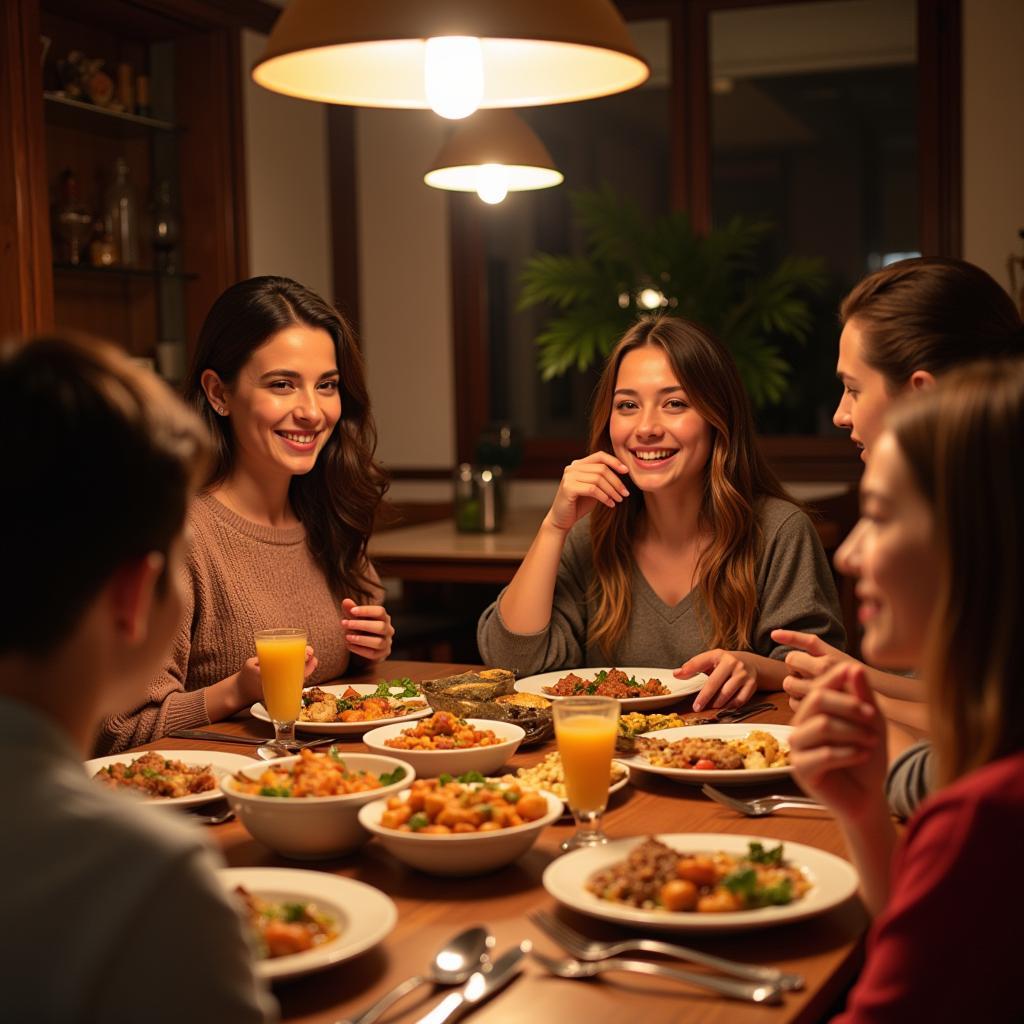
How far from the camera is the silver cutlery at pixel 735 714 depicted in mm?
2104

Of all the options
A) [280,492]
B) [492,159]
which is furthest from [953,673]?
[492,159]

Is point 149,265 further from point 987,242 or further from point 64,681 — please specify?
point 64,681

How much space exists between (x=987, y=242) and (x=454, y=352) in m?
2.33

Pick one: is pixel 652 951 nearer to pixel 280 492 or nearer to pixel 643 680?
pixel 643 680

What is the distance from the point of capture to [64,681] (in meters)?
0.96

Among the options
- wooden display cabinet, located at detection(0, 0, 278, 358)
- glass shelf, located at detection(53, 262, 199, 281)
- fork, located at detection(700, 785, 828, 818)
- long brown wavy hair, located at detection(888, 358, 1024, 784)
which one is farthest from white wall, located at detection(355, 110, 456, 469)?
long brown wavy hair, located at detection(888, 358, 1024, 784)

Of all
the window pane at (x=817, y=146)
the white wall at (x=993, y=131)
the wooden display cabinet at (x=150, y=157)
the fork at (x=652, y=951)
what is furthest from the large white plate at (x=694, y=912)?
the window pane at (x=817, y=146)

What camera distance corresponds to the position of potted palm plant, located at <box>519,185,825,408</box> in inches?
191

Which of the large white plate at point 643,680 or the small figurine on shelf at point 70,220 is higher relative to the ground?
the small figurine on shelf at point 70,220

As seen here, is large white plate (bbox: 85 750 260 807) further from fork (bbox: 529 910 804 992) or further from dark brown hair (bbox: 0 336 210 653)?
dark brown hair (bbox: 0 336 210 653)

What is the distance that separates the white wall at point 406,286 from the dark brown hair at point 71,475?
516 cm

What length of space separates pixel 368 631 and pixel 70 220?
2.62 meters

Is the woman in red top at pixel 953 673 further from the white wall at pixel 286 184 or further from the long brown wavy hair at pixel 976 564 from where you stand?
the white wall at pixel 286 184

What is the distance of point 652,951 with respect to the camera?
1221mm
